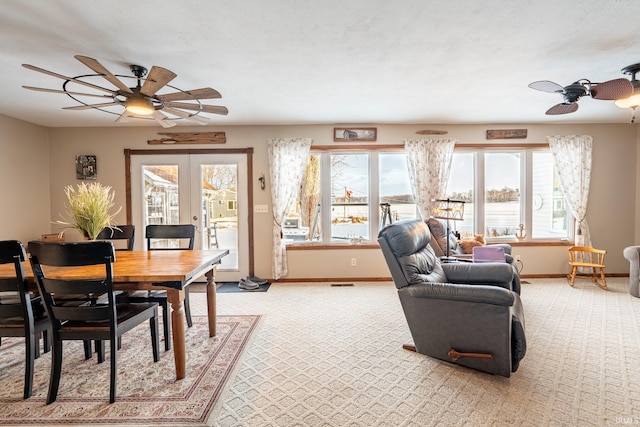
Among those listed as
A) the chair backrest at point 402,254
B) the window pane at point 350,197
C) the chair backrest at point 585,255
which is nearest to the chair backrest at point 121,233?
the chair backrest at point 402,254

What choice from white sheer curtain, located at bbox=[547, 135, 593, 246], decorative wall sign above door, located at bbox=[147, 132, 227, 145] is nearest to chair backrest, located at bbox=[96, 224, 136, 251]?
decorative wall sign above door, located at bbox=[147, 132, 227, 145]

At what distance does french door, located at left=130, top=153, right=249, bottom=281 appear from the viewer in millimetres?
4789

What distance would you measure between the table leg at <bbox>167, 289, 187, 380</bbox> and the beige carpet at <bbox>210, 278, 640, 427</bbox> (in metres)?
0.41

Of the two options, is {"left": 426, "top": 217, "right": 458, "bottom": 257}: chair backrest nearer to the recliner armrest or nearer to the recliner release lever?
the recliner armrest

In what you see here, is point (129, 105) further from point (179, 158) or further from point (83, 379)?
point (179, 158)

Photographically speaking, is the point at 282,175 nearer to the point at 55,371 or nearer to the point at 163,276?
the point at 163,276

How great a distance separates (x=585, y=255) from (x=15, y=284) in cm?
674

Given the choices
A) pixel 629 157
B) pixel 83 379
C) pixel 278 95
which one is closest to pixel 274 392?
pixel 83 379

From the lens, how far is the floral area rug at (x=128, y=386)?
1807mm

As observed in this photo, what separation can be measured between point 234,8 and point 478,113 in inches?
143

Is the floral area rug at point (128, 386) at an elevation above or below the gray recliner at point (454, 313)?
below

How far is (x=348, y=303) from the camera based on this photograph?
12.5 feet

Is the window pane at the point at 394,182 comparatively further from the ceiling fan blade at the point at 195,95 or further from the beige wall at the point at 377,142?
the ceiling fan blade at the point at 195,95

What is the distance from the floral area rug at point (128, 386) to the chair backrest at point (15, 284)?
0.53 metres
